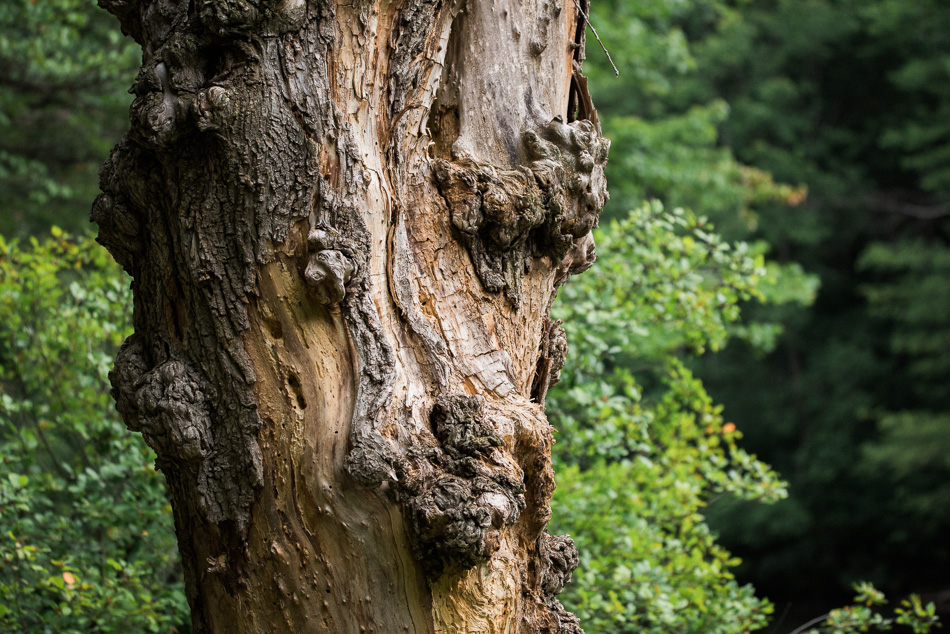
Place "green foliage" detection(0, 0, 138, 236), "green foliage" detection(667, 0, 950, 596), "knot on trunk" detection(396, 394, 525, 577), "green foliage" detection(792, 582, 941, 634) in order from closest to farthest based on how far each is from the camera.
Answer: "knot on trunk" detection(396, 394, 525, 577)
"green foliage" detection(792, 582, 941, 634)
"green foliage" detection(0, 0, 138, 236)
"green foliage" detection(667, 0, 950, 596)

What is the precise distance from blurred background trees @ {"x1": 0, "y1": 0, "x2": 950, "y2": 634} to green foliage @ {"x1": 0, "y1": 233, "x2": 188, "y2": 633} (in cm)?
2

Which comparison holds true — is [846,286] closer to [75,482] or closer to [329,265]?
[75,482]

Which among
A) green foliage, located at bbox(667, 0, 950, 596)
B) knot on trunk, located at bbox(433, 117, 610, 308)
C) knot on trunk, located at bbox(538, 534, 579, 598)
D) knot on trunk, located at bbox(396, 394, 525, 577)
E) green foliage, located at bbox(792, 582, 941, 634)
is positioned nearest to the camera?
knot on trunk, located at bbox(396, 394, 525, 577)

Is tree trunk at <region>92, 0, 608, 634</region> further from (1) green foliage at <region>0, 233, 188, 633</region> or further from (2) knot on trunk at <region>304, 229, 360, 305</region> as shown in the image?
(1) green foliage at <region>0, 233, 188, 633</region>

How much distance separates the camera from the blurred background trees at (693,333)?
3.83 metres

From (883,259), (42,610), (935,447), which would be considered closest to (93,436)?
(42,610)

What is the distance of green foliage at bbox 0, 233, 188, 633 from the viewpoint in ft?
10.5

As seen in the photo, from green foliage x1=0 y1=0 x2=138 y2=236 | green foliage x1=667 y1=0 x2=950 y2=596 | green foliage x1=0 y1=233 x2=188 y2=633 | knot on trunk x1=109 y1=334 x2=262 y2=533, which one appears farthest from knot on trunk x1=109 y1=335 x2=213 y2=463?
green foliage x1=667 y1=0 x2=950 y2=596

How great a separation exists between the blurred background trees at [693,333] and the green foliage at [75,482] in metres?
0.02

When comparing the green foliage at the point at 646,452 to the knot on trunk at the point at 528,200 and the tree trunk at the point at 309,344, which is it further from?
the tree trunk at the point at 309,344

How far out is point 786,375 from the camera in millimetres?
16312

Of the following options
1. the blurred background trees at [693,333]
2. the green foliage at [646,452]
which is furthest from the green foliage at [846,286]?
the green foliage at [646,452]

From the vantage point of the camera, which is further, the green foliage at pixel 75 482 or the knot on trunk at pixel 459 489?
the green foliage at pixel 75 482

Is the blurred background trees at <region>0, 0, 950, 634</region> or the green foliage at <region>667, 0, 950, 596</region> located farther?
the green foliage at <region>667, 0, 950, 596</region>
